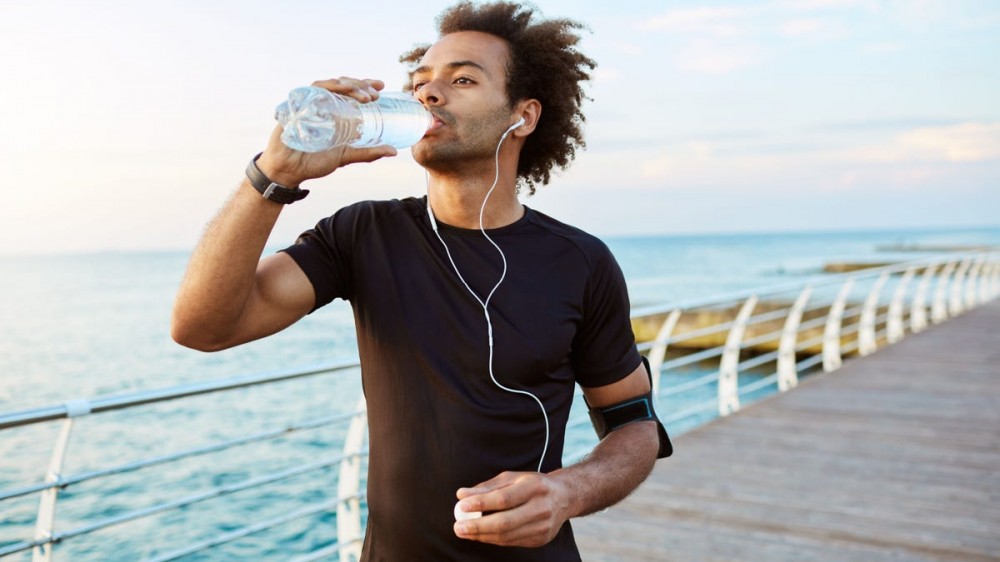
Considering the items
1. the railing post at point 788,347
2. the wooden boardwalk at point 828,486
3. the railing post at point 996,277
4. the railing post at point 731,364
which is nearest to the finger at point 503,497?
the wooden boardwalk at point 828,486

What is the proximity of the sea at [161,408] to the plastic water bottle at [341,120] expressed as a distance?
1.05 metres

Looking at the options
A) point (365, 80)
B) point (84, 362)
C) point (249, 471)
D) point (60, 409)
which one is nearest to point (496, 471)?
point (365, 80)

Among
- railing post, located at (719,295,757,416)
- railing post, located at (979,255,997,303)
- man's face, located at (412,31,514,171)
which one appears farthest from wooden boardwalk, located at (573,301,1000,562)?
railing post, located at (979,255,997,303)

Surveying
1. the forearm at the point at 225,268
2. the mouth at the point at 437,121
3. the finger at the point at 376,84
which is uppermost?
the finger at the point at 376,84

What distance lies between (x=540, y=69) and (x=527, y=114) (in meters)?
0.11

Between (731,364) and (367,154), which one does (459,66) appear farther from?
(731,364)

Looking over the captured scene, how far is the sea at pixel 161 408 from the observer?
8477mm

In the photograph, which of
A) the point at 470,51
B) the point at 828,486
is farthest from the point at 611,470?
the point at 828,486

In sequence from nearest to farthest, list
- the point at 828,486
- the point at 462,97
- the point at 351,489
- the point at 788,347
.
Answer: the point at 462,97, the point at 351,489, the point at 828,486, the point at 788,347

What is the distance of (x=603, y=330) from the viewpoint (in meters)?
1.32

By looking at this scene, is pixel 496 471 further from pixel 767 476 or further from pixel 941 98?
pixel 941 98

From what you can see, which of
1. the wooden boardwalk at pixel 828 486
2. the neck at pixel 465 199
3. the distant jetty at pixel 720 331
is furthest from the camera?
the distant jetty at pixel 720 331

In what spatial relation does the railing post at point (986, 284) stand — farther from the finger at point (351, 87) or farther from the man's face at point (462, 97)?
the finger at point (351, 87)

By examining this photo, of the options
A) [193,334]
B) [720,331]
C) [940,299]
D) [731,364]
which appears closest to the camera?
[193,334]
